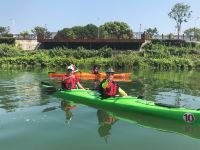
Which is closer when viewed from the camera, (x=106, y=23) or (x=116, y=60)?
(x=116, y=60)

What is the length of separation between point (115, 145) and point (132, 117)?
3114 mm

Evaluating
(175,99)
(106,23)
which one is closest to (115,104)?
(175,99)

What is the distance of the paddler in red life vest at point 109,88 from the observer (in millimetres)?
13531

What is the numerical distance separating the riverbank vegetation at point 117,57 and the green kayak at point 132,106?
26.3m

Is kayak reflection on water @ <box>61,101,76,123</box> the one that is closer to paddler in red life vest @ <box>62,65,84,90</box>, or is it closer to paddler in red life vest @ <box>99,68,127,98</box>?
paddler in red life vest @ <box>62,65,84,90</box>

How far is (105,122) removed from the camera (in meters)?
12.4

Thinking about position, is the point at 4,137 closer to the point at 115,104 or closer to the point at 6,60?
the point at 115,104

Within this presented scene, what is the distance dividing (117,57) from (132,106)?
3036 cm

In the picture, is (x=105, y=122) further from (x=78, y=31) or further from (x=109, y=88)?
(x=78, y=31)

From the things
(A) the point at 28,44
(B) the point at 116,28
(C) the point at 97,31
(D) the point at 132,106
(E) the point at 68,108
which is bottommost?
(E) the point at 68,108

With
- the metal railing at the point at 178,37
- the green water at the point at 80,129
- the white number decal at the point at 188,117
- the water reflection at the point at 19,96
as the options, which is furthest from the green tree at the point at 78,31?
the white number decal at the point at 188,117

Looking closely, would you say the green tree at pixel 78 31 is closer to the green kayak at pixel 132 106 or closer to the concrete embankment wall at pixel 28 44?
the concrete embankment wall at pixel 28 44

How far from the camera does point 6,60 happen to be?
144 ft

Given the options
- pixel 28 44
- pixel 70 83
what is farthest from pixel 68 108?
pixel 28 44
